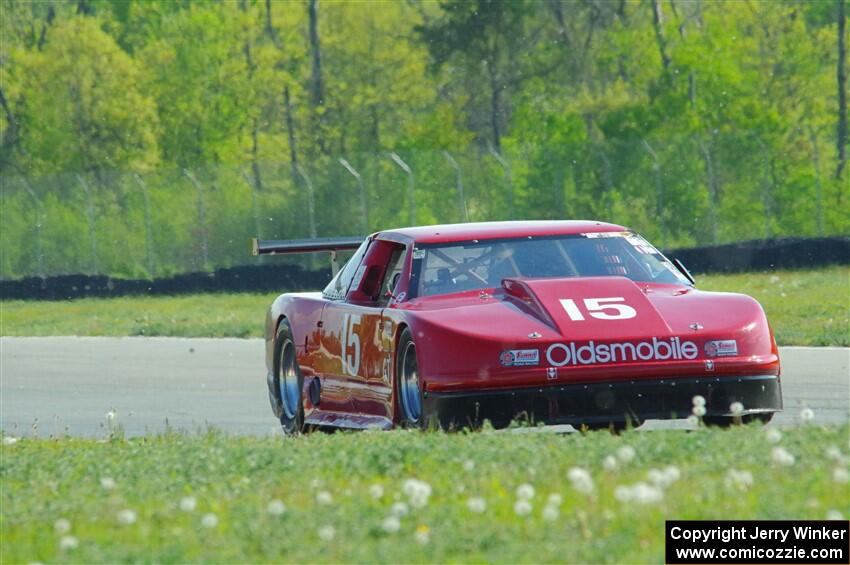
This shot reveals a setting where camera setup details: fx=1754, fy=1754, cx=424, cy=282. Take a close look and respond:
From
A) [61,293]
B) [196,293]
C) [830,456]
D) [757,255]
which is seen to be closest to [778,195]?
[757,255]

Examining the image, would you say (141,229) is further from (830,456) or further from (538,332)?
(830,456)

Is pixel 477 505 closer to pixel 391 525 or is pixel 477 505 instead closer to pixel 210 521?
pixel 391 525

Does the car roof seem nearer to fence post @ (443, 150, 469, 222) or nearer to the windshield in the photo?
the windshield

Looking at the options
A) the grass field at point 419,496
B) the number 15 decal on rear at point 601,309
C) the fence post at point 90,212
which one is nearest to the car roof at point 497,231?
the number 15 decal on rear at point 601,309

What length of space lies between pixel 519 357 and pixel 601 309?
2.02 ft

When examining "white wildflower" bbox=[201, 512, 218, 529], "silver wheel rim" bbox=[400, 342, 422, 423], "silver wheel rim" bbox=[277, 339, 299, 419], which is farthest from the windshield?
"white wildflower" bbox=[201, 512, 218, 529]

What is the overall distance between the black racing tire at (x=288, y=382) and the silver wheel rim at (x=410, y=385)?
212cm

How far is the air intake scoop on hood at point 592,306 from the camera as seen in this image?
9703 millimetres

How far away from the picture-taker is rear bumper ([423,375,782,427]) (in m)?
9.60

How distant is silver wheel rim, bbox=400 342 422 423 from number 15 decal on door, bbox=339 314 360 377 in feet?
2.70

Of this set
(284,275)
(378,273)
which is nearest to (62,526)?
(378,273)

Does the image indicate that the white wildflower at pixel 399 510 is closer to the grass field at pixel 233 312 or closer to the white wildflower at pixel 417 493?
the white wildflower at pixel 417 493

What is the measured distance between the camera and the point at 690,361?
9.72 metres

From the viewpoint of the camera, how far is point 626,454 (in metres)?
6.68
